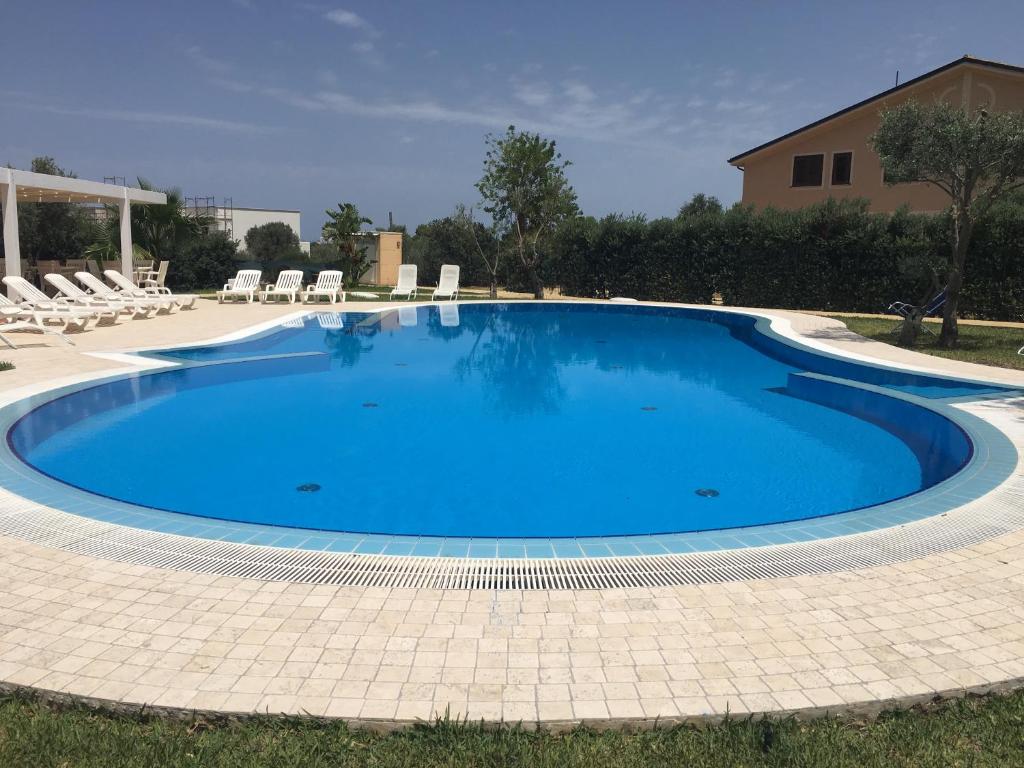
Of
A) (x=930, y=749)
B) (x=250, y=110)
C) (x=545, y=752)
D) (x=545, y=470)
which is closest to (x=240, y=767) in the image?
(x=545, y=752)

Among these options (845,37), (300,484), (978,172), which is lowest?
(300,484)

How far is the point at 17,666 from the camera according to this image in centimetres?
257

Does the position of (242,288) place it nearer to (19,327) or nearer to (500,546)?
(19,327)

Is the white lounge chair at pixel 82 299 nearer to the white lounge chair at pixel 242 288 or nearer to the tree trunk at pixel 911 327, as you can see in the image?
the white lounge chair at pixel 242 288

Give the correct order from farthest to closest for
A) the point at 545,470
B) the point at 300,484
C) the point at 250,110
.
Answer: the point at 250,110 < the point at 545,470 < the point at 300,484

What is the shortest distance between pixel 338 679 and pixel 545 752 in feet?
2.57

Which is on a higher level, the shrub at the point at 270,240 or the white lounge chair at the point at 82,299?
the shrub at the point at 270,240

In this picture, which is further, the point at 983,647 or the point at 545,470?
the point at 545,470

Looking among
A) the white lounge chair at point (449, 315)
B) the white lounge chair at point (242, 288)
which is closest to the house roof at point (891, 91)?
the white lounge chair at point (449, 315)

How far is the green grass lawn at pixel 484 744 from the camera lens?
86.1 inches

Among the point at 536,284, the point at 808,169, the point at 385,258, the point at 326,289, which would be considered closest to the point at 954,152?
the point at 808,169

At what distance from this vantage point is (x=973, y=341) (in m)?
12.6

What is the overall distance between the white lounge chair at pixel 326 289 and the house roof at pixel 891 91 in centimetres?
1445

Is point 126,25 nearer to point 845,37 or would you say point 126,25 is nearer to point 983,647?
point 845,37
